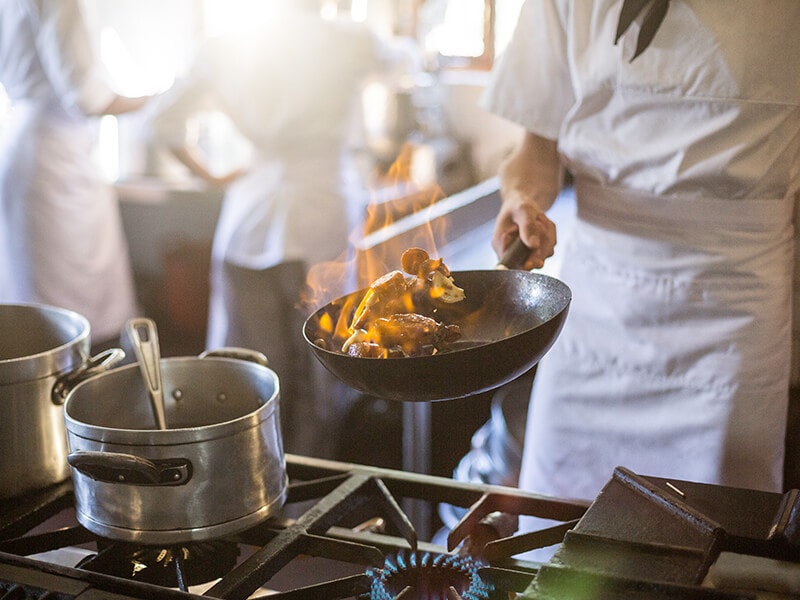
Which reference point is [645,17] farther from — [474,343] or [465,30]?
[465,30]

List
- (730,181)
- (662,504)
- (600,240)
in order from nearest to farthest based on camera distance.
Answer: (662,504), (730,181), (600,240)

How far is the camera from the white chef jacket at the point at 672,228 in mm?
1268

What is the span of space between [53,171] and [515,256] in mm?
2672

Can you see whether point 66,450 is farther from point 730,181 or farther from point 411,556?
point 730,181

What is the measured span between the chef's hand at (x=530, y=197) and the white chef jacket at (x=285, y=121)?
1.43 metres

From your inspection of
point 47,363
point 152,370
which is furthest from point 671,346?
point 47,363

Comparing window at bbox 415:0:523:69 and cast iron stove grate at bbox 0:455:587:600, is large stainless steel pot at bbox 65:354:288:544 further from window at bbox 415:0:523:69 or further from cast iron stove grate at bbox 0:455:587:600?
window at bbox 415:0:523:69

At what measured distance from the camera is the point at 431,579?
3.12 ft

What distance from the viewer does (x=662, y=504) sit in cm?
88

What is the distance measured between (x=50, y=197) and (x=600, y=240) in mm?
2586

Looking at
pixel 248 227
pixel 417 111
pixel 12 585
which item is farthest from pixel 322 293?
pixel 417 111

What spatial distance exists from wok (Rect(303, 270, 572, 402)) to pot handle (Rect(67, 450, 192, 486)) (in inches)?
7.6

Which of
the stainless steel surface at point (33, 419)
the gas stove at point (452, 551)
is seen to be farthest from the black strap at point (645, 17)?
the stainless steel surface at point (33, 419)

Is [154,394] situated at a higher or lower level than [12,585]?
higher
